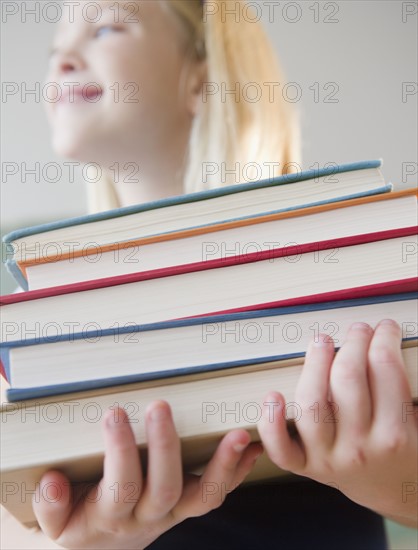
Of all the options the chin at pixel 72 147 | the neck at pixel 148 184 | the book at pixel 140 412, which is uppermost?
the chin at pixel 72 147

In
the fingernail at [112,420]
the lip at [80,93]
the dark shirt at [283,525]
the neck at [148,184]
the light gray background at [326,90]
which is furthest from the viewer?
the light gray background at [326,90]

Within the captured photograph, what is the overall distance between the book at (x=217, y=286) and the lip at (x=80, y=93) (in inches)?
18.2

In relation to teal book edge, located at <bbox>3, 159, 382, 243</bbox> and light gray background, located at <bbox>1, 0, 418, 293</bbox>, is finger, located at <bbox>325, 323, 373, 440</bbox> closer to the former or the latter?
teal book edge, located at <bbox>3, 159, 382, 243</bbox>

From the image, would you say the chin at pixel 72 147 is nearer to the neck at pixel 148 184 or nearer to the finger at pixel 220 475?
the neck at pixel 148 184

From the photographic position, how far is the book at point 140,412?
32 centimetres

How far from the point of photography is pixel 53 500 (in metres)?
0.36

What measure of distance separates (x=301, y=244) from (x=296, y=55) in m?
1.22

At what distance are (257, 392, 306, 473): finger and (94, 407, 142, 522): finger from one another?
0.23 ft

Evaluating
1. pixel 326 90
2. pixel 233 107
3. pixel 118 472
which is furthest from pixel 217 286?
pixel 326 90

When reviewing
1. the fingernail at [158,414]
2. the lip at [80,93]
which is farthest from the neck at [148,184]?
the fingernail at [158,414]

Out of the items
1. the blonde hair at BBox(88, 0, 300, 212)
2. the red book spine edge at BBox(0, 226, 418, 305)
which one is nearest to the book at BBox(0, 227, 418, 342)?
the red book spine edge at BBox(0, 226, 418, 305)

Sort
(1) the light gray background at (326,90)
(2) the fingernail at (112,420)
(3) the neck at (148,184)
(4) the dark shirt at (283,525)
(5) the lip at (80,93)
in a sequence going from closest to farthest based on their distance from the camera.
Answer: (2) the fingernail at (112,420) → (4) the dark shirt at (283,525) → (5) the lip at (80,93) → (3) the neck at (148,184) → (1) the light gray background at (326,90)

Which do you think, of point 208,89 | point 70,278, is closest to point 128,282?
point 70,278

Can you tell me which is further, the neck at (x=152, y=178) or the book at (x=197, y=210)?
the neck at (x=152, y=178)
